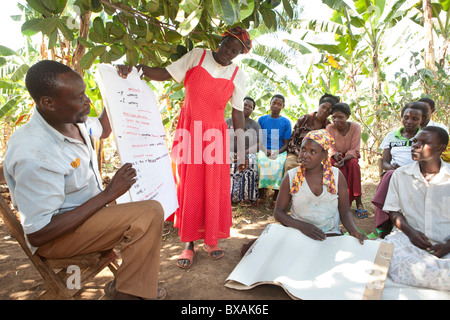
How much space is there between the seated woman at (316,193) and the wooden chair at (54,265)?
1651 mm

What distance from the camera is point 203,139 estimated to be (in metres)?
2.57

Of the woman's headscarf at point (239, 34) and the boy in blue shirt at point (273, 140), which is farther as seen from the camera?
the boy in blue shirt at point (273, 140)

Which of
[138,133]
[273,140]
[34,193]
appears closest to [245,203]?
[273,140]

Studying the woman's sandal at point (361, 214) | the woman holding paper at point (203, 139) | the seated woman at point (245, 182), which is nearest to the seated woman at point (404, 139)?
the woman's sandal at point (361, 214)

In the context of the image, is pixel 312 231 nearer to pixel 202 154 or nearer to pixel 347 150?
pixel 202 154

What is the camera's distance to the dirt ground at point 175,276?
2.19m

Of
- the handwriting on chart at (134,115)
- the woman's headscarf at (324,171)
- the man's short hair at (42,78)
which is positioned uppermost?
the man's short hair at (42,78)

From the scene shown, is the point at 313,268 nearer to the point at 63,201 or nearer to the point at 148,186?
the point at 148,186

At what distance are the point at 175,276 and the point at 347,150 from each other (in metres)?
3.23

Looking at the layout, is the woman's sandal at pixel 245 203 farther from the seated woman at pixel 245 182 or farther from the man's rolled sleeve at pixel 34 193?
the man's rolled sleeve at pixel 34 193

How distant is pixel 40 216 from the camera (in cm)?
137

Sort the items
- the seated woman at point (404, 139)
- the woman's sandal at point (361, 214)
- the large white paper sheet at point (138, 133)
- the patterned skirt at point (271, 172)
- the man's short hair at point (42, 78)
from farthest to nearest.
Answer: the patterned skirt at point (271, 172), the woman's sandal at point (361, 214), the seated woman at point (404, 139), the large white paper sheet at point (138, 133), the man's short hair at point (42, 78)

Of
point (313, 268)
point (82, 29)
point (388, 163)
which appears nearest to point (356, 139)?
point (388, 163)

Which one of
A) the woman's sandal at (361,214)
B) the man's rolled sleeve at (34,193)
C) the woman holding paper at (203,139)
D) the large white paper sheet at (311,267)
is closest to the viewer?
the man's rolled sleeve at (34,193)
